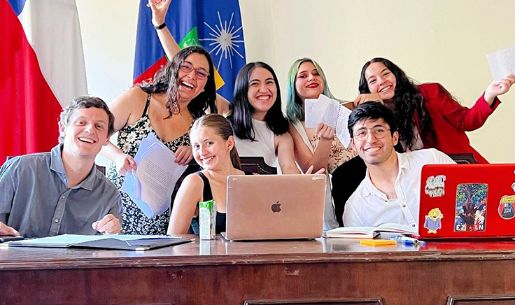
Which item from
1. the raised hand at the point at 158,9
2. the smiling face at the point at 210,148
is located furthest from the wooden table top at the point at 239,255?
the raised hand at the point at 158,9

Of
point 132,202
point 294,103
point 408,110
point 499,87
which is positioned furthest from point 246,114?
point 499,87

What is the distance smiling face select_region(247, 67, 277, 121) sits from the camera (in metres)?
2.76

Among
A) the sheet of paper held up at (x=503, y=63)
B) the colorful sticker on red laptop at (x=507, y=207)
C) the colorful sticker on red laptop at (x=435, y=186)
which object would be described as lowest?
the colorful sticker on red laptop at (x=507, y=207)

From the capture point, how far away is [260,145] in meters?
2.75

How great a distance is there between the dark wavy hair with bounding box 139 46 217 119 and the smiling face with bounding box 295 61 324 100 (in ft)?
1.38

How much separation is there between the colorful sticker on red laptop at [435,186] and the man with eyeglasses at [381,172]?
587 millimetres

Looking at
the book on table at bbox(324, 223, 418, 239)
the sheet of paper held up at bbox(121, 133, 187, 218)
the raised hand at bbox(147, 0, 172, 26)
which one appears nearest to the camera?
the book on table at bbox(324, 223, 418, 239)

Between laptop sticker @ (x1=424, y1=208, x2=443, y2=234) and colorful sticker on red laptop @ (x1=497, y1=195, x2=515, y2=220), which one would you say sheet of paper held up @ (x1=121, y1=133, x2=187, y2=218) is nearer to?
laptop sticker @ (x1=424, y1=208, x2=443, y2=234)

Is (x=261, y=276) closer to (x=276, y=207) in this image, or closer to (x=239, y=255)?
(x=239, y=255)

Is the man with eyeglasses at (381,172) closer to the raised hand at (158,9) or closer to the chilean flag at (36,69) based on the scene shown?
the raised hand at (158,9)

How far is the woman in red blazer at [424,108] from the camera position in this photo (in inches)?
110

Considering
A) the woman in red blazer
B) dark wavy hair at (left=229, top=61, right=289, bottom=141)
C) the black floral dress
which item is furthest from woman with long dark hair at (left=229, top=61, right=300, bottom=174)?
the woman in red blazer

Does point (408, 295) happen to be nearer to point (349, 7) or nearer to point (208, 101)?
point (208, 101)

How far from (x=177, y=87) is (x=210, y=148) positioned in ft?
1.72
